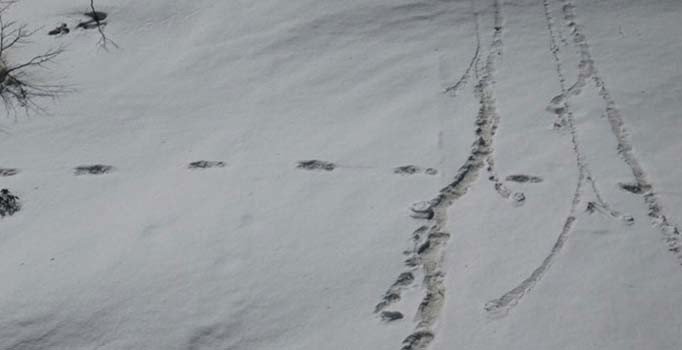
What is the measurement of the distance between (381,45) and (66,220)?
1.97 metres

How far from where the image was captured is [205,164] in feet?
11.2

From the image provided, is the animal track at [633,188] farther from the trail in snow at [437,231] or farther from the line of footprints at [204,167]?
the trail in snow at [437,231]

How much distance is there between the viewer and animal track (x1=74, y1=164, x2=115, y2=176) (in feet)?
11.1

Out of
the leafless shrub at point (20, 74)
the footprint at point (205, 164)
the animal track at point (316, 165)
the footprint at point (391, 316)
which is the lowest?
the footprint at point (391, 316)

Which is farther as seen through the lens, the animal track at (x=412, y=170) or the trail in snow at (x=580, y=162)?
the animal track at (x=412, y=170)

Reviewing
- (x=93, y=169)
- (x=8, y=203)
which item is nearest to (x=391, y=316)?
(x=93, y=169)

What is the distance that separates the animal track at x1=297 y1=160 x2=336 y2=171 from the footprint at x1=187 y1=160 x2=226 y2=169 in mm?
371

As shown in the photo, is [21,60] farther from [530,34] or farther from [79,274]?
[530,34]

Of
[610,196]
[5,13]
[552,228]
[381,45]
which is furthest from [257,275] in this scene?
[5,13]

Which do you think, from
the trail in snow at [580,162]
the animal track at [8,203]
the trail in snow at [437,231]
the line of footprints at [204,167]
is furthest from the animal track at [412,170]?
the animal track at [8,203]

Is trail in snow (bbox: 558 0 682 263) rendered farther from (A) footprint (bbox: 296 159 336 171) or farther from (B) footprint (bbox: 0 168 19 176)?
(B) footprint (bbox: 0 168 19 176)

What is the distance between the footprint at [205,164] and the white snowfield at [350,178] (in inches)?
1.3

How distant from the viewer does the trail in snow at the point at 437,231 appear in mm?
2674

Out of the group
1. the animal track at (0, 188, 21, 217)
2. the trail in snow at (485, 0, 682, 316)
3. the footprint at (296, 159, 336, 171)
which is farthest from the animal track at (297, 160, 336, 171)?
the animal track at (0, 188, 21, 217)
